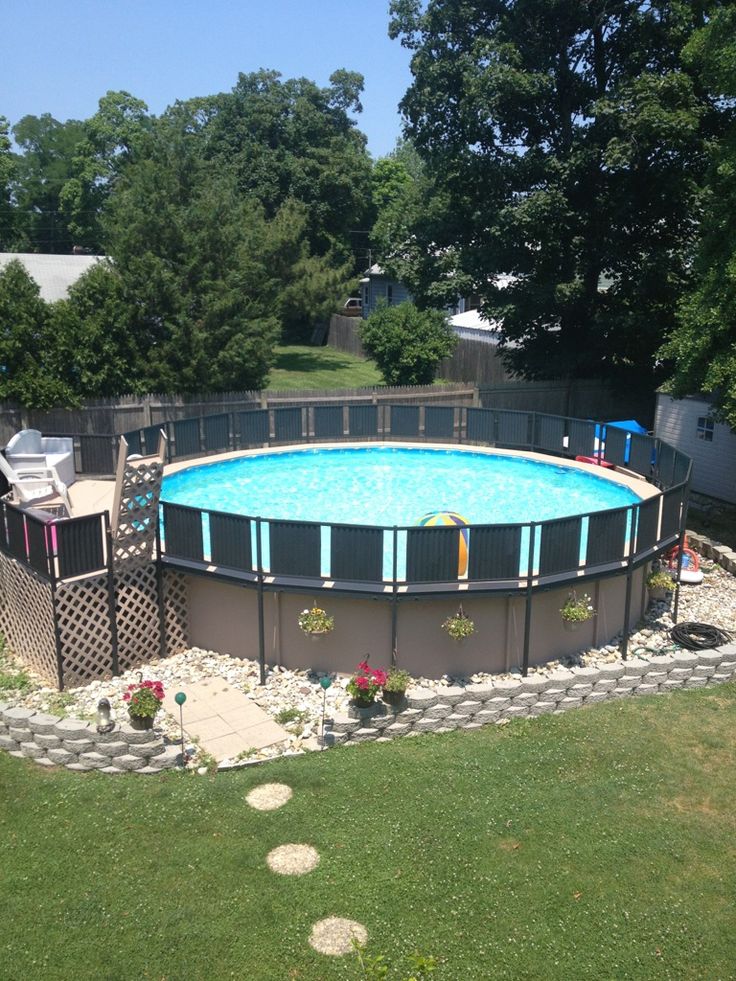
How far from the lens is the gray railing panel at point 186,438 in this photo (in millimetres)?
21250

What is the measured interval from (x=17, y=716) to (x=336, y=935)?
5362mm

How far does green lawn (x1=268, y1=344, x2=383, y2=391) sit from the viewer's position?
122 feet

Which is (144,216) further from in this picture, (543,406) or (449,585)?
(449,585)

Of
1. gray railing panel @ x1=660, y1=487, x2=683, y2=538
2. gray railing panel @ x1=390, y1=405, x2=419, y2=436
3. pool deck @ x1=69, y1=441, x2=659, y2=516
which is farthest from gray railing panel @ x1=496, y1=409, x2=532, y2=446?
gray railing panel @ x1=660, y1=487, x2=683, y2=538

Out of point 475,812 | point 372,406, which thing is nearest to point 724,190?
point 372,406

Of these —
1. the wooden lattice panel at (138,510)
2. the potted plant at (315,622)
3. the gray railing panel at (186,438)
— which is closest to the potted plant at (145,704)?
the potted plant at (315,622)

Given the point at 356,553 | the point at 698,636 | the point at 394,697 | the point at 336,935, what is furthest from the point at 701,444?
the point at 336,935

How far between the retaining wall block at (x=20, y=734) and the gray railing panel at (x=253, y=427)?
12491 mm

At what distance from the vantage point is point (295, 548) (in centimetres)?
1263

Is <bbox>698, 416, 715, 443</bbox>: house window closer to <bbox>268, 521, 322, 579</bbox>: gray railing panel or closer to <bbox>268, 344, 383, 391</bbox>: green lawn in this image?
<bbox>268, 344, 383, 391</bbox>: green lawn

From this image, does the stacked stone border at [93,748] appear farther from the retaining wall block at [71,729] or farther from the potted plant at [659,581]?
the potted plant at [659,581]

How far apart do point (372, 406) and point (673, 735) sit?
1431 centimetres

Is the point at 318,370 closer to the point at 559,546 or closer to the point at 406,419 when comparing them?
the point at 406,419

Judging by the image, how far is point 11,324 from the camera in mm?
22703
